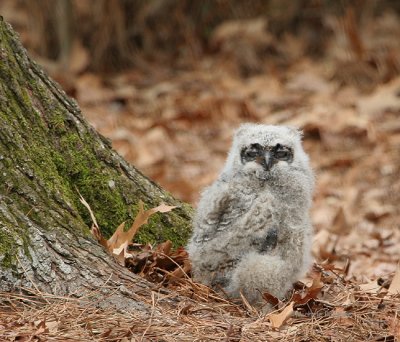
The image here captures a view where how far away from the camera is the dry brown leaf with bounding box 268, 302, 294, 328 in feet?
14.7

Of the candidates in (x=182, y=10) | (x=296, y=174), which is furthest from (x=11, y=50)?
(x=182, y=10)

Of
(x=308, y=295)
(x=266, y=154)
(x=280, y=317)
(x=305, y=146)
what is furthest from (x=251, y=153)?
(x=305, y=146)

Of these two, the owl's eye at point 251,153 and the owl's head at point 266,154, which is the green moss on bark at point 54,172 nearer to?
the owl's head at point 266,154

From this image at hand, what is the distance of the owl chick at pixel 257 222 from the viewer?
487cm

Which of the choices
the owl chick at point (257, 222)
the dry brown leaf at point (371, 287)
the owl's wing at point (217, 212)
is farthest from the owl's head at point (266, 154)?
the dry brown leaf at point (371, 287)

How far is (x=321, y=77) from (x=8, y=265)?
8073 millimetres

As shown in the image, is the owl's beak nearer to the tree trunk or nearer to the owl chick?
the owl chick

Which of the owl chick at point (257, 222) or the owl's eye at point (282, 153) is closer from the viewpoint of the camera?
the owl chick at point (257, 222)

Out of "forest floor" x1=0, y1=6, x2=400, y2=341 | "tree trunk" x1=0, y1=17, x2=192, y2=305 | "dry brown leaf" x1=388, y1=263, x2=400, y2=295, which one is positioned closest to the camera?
"forest floor" x1=0, y1=6, x2=400, y2=341

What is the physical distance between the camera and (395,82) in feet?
36.7

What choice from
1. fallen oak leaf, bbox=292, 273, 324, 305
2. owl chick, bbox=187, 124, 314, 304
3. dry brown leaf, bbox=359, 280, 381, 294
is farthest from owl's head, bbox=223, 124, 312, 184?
dry brown leaf, bbox=359, 280, 381, 294

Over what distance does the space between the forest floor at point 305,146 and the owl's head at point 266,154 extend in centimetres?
70

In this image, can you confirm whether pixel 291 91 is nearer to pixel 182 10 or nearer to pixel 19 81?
pixel 182 10

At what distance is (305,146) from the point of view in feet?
33.6
